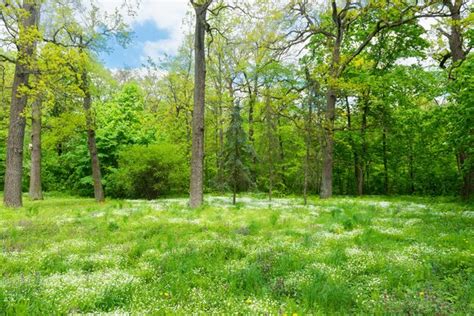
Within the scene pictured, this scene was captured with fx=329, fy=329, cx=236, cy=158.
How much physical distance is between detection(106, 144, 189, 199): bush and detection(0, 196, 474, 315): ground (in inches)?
474

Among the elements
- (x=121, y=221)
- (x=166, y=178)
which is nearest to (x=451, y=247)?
(x=121, y=221)

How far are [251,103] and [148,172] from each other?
14367mm

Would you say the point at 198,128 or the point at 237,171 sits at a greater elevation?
the point at 198,128

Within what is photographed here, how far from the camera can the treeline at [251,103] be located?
1480 centimetres

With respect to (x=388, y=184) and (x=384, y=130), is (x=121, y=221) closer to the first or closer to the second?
(x=384, y=130)

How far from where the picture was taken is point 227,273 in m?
5.61

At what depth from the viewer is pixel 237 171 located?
57.3ft

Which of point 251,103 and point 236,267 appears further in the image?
point 251,103

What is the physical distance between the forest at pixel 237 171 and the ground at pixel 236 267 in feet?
0.13

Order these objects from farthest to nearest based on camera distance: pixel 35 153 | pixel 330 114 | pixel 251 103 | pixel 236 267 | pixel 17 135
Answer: pixel 251 103, pixel 35 153, pixel 330 114, pixel 17 135, pixel 236 267

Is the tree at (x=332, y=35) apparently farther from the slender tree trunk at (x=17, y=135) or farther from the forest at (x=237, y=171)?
the slender tree trunk at (x=17, y=135)

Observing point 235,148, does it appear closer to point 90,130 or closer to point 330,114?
point 330,114

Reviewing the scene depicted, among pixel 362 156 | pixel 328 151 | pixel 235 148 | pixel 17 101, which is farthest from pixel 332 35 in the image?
pixel 17 101

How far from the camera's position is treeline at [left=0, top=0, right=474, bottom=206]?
14.8 m
